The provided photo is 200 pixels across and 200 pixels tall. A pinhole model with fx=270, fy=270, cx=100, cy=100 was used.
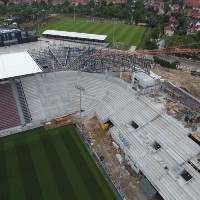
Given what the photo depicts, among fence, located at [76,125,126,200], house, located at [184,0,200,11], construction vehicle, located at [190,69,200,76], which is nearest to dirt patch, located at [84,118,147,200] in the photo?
fence, located at [76,125,126,200]

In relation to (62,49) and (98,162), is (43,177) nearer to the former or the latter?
(98,162)

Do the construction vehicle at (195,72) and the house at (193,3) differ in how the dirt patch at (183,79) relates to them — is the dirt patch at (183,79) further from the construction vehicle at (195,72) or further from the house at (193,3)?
the house at (193,3)

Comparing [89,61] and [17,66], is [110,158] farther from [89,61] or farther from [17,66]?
[89,61]

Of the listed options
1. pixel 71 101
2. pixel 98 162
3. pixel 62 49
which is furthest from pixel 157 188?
pixel 62 49

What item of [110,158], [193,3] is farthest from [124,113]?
[193,3]

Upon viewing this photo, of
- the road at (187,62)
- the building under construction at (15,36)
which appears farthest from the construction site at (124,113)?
the building under construction at (15,36)
